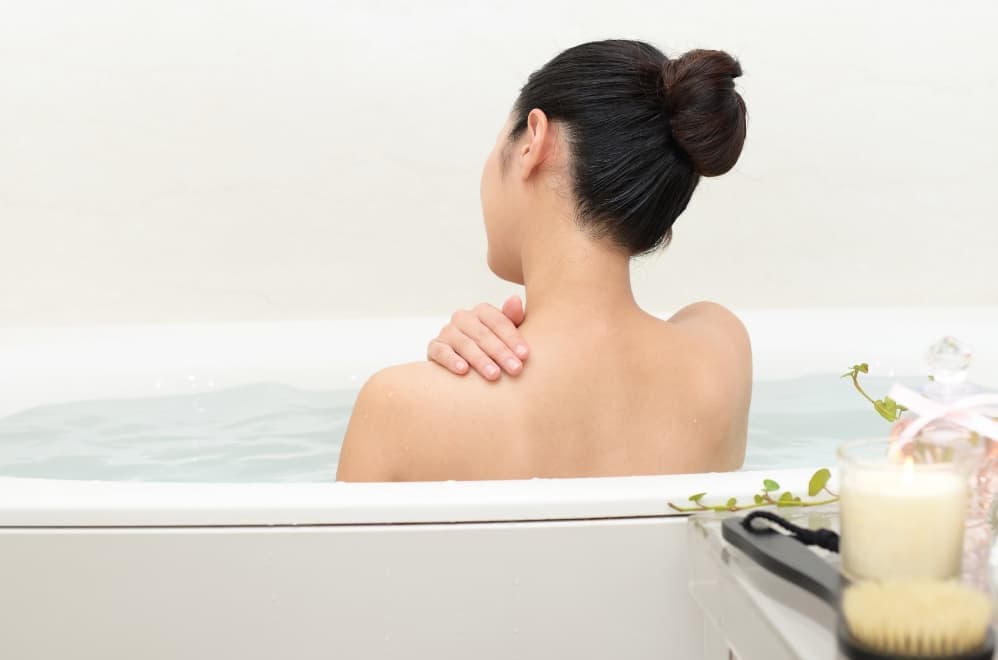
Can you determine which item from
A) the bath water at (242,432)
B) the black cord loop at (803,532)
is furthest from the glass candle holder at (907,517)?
the bath water at (242,432)

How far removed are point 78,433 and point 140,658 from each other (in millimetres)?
1010

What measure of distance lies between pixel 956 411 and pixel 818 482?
0.21 m

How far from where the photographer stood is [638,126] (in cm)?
120

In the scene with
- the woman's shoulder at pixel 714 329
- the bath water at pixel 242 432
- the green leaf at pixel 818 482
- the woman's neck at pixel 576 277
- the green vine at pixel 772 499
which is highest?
the woman's neck at pixel 576 277

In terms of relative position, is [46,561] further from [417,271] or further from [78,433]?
[417,271]

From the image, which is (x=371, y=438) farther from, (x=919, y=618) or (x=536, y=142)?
(x=919, y=618)

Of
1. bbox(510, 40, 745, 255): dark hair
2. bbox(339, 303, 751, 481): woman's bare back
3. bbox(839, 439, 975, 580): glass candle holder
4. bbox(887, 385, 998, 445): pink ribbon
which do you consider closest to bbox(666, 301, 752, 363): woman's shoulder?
bbox(339, 303, 751, 481): woman's bare back

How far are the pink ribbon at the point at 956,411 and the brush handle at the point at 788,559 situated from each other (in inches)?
3.9

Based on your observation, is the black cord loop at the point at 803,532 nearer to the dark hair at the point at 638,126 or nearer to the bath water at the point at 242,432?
the dark hair at the point at 638,126

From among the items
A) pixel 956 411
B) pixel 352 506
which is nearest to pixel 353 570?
pixel 352 506

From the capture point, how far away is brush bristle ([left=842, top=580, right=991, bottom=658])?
60cm

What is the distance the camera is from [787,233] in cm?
274

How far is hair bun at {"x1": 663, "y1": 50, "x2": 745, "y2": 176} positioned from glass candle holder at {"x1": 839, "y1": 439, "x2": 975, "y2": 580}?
58cm

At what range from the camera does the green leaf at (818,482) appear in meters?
0.95
